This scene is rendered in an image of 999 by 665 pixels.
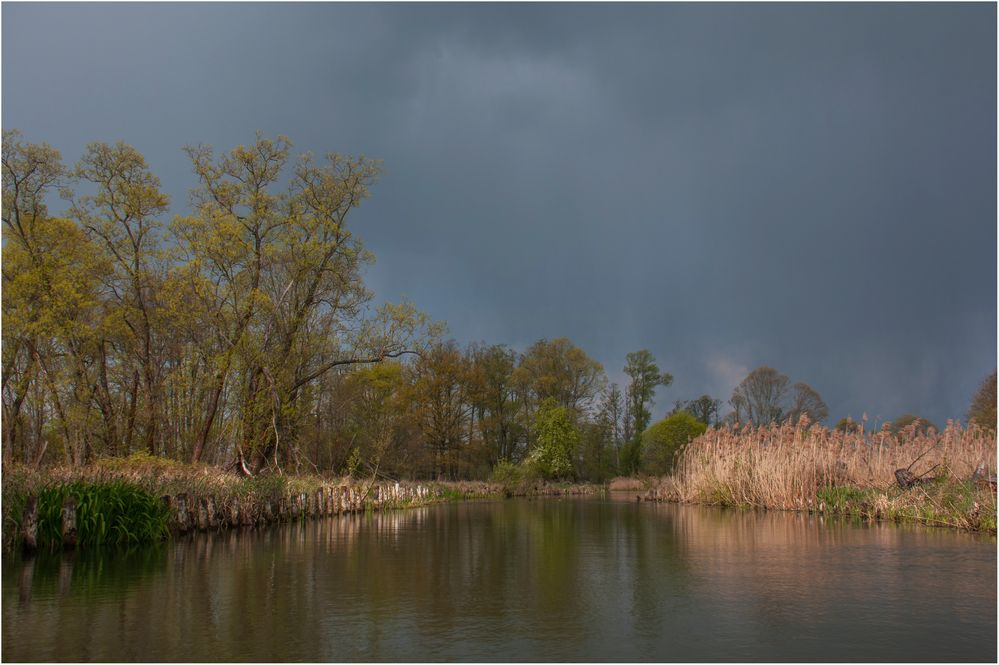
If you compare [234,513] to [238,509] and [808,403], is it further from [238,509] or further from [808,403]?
[808,403]

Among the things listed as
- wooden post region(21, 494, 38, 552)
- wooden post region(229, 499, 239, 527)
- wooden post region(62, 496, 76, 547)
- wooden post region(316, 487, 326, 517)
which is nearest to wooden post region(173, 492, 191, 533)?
wooden post region(229, 499, 239, 527)

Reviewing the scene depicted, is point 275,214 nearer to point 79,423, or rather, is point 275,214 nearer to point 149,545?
point 79,423

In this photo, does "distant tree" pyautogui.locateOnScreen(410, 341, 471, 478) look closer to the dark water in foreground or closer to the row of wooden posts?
the row of wooden posts

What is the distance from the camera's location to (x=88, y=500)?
30.1 feet

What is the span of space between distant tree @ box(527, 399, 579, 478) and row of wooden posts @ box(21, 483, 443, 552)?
22145 millimetres

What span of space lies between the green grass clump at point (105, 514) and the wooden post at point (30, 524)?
0.22 meters

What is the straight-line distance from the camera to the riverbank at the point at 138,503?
8688 millimetres

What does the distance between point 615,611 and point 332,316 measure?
801 inches

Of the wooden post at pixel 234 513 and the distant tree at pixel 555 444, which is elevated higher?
the wooden post at pixel 234 513

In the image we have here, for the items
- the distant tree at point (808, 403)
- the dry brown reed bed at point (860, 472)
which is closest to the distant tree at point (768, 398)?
the distant tree at point (808, 403)

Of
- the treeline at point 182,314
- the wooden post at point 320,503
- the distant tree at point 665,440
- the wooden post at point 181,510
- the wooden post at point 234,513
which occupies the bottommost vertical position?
the distant tree at point 665,440

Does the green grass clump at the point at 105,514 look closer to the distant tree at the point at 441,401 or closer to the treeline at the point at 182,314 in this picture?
the treeline at the point at 182,314

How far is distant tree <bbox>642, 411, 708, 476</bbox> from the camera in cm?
4447

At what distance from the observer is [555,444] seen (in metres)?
41.8
